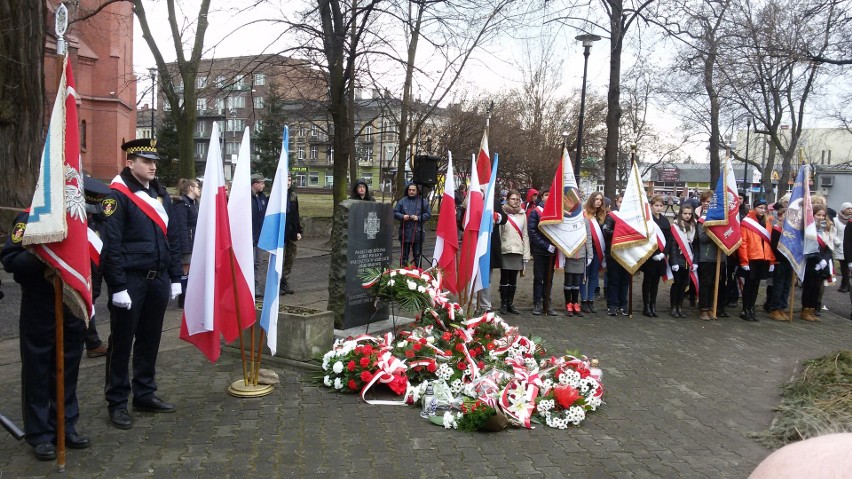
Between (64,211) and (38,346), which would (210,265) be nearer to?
(38,346)

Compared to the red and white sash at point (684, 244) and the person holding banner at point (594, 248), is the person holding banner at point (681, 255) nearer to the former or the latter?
the red and white sash at point (684, 244)

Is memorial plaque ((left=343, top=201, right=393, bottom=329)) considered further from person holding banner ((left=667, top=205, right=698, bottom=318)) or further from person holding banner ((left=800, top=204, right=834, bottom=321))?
person holding banner ((left=800, top=204, right=834, bottom=321))

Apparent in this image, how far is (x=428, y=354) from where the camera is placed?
632cm

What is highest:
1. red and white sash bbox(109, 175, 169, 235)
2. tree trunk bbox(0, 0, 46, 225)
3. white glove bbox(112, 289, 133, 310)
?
tree trunk bbox(0, 0, 46, 225)

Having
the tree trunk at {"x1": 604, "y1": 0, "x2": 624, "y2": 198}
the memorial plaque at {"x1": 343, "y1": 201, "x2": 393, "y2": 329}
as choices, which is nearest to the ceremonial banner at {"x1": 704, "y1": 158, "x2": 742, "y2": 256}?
the tree trunk at {"x1": 604, "y1": 0, "x2": 624, "y2": 198}

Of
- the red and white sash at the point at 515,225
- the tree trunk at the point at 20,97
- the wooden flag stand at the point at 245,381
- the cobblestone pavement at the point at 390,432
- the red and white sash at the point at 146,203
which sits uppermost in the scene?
the tree trunk at the point at 20,97

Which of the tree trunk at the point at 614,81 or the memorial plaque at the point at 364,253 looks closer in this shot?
the memorial plaque at the point at 364,253

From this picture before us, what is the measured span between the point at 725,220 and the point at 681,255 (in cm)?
86

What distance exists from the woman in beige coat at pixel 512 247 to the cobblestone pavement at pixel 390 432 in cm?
247

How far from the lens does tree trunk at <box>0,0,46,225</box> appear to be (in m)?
12.5

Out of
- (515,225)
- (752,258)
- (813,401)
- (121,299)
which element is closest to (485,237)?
(515,225)

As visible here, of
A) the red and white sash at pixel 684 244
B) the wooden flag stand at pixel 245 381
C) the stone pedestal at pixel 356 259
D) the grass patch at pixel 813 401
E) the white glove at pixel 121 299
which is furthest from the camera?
the red and white sash at pixel 684 244

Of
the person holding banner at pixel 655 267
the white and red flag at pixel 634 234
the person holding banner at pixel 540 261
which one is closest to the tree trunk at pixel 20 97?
the person holding banner at pixel 540 261

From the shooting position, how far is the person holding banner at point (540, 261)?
10.4 m
